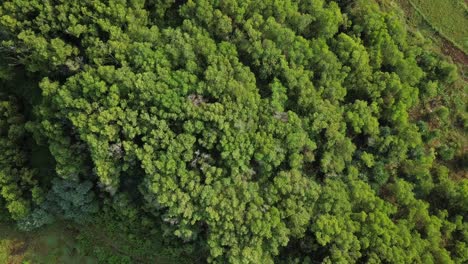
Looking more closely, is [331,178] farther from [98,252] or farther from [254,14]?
[98,252]

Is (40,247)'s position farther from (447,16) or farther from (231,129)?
(447,16)

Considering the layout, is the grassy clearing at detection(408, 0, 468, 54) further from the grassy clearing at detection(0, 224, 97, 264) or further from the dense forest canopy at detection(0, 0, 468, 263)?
the grassy clearing at detection(0, 224, 97, 264)

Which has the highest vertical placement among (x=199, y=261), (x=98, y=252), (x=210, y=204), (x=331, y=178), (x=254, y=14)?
(x=254, y=14)

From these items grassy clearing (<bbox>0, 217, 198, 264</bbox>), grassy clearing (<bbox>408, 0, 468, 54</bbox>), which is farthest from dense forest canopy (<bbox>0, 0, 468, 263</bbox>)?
grassy clearing (<bbox>408, 0, 468, 54</bbox>)

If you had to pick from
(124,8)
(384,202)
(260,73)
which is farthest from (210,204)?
(124,8)

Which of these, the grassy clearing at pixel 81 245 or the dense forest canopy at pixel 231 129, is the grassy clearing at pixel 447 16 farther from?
the grassy clearing at pixel 81 245

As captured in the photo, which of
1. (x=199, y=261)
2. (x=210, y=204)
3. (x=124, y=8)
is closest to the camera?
(x=210, y=204)

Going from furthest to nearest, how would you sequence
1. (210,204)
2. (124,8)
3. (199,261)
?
(199,261) < (124,8) < (210,204)

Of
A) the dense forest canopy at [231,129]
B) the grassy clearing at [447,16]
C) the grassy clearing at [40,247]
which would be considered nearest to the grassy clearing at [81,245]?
the grassy clearing at [40,247]
